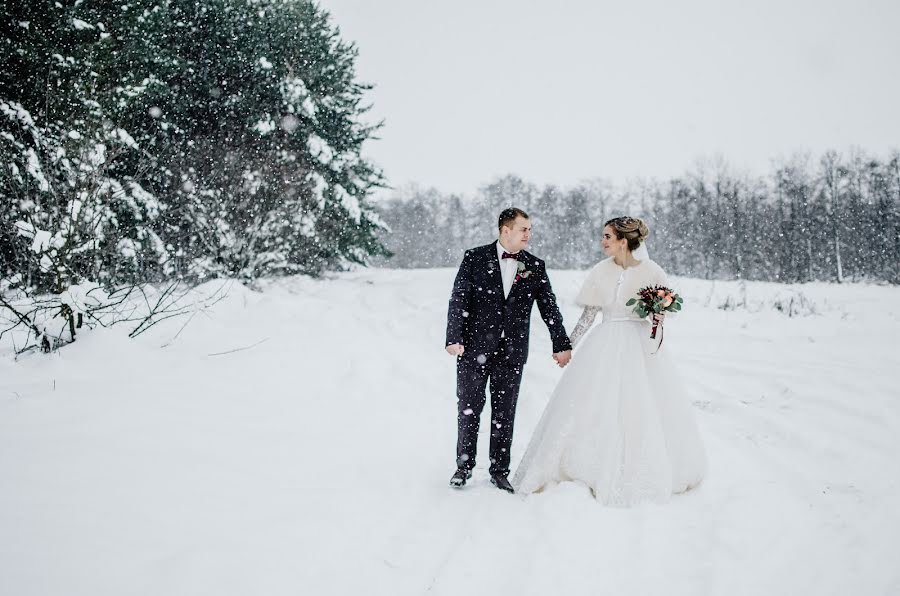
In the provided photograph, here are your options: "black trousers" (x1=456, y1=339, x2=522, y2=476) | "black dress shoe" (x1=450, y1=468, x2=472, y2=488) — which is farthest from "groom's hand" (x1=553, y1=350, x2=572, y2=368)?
"black dress shoe" (x1=450, y1=468, x2=472, y2=488)

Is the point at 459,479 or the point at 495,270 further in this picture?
the point at 495,270

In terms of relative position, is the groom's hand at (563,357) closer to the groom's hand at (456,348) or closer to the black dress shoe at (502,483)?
the groom's hand at (456,348)

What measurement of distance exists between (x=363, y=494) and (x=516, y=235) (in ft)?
6.91

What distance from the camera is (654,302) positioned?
3.28 metres

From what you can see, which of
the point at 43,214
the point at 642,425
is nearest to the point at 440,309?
the point at 43,214

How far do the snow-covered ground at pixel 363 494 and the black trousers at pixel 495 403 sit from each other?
0.29m

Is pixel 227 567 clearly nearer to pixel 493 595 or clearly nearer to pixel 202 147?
pixel 493 595

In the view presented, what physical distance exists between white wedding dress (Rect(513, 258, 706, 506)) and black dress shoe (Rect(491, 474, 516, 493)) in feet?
0.21

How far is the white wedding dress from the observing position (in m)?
3.10

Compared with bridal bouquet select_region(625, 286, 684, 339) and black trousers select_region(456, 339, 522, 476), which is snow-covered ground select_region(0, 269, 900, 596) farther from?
bridal bouquet select_region(625, 286, 684, 339)

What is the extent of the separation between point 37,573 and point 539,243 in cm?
4788

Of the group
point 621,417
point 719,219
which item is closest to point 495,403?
point 621,417

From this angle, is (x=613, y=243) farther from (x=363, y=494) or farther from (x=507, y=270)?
(x=363, y=494)

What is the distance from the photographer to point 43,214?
19.4 ft
